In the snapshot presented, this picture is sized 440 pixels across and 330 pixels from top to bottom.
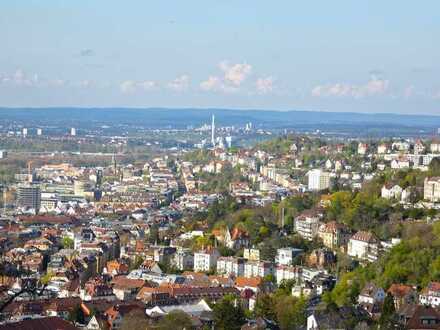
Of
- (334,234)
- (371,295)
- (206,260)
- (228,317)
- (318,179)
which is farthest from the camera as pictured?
(318,179)

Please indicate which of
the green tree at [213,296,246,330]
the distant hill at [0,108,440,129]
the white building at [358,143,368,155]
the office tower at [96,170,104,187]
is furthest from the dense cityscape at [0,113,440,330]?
the distant hill at [0,108,440,129]

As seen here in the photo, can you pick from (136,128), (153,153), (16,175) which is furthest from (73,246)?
(136,128)

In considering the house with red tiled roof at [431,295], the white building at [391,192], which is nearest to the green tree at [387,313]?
the house with red tiled roof at [431,295]

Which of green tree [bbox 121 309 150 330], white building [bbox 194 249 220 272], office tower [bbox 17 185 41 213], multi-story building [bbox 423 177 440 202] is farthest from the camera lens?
office tower [bbox 17 185 41 213]

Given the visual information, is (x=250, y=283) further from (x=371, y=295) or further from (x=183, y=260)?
(x=183, y=260)

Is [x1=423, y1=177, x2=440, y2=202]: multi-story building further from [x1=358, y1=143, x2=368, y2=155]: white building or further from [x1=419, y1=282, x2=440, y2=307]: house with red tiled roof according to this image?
[x1=358, y1=143, x2=368, y2=155]: white building

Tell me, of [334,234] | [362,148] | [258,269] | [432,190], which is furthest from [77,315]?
[362,148]

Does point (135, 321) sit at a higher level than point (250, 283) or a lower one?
higher

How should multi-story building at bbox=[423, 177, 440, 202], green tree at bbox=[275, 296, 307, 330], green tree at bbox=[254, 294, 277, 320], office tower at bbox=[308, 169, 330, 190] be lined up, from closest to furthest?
green tree at bbox=[275, 296, 307, 330], green tree at bbox=[254, 294, 277, 320], multi-story building at bbox=[423, 177, 440, 202], office tower at bbox=[308, 169, 330, 190]
